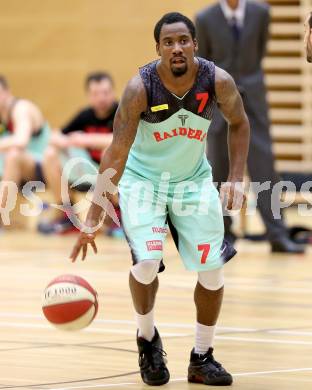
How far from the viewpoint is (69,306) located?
488 centimetres

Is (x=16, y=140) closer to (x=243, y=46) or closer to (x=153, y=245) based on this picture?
(x=243, y=46)

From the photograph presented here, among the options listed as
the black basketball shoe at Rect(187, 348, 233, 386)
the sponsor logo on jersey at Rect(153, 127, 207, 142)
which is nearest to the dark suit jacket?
the sponsor logo on jersey at Rect(153, 127, 207, 142)

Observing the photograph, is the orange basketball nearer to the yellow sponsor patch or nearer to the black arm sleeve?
the yellow sponsor patch

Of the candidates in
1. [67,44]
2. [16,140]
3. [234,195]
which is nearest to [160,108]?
[234,195]

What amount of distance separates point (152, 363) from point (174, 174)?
89 cm

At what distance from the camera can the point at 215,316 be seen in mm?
5066

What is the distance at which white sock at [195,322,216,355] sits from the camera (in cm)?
505

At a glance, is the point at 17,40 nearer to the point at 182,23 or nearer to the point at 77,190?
the point at 77,190

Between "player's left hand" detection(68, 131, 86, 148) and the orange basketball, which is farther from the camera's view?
"player's left hand" detection(68, 131, 86, 148)

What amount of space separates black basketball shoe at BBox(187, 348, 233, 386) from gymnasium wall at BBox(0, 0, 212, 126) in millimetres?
12058

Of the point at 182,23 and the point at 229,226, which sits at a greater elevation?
the point at 182,23

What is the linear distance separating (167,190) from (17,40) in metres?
13.0

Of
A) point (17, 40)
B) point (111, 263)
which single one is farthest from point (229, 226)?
point (17, 40)

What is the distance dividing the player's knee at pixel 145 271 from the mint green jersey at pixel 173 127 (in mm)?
430
